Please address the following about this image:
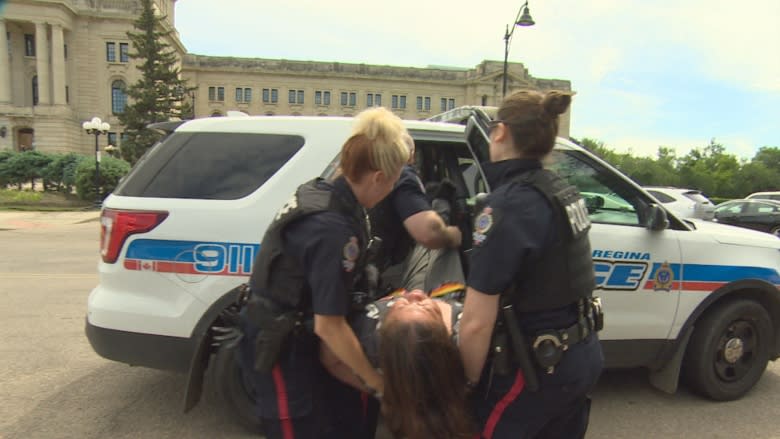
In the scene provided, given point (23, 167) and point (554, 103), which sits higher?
point (554, 103)

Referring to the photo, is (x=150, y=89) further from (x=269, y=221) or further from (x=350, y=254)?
(x=350, y=254)

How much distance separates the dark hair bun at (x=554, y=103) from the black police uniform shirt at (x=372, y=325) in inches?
28.7

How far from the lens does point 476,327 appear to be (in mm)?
1623

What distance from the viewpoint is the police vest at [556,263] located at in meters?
1.65

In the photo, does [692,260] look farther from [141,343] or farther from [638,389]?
[141,343]

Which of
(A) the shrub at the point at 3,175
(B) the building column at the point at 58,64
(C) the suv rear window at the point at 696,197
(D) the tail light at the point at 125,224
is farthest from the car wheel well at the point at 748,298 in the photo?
(B) the building column at the point at 58,64

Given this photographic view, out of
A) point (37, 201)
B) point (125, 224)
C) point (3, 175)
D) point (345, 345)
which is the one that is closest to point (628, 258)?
point (345, 345)

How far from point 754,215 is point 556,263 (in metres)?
19.8

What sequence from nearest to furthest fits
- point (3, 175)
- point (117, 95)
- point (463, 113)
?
1. point (463, 113)
2. point (3, 175)
3. point (117, 95)

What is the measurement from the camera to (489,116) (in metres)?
2.83

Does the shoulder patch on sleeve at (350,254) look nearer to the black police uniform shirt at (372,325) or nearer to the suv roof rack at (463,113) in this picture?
the black police uniform shirt at (372,325)

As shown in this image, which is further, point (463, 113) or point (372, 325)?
point (463, 113)

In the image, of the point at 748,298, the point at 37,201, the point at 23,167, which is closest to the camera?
the point at 748,298

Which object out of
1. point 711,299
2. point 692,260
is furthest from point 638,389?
point 692,260
